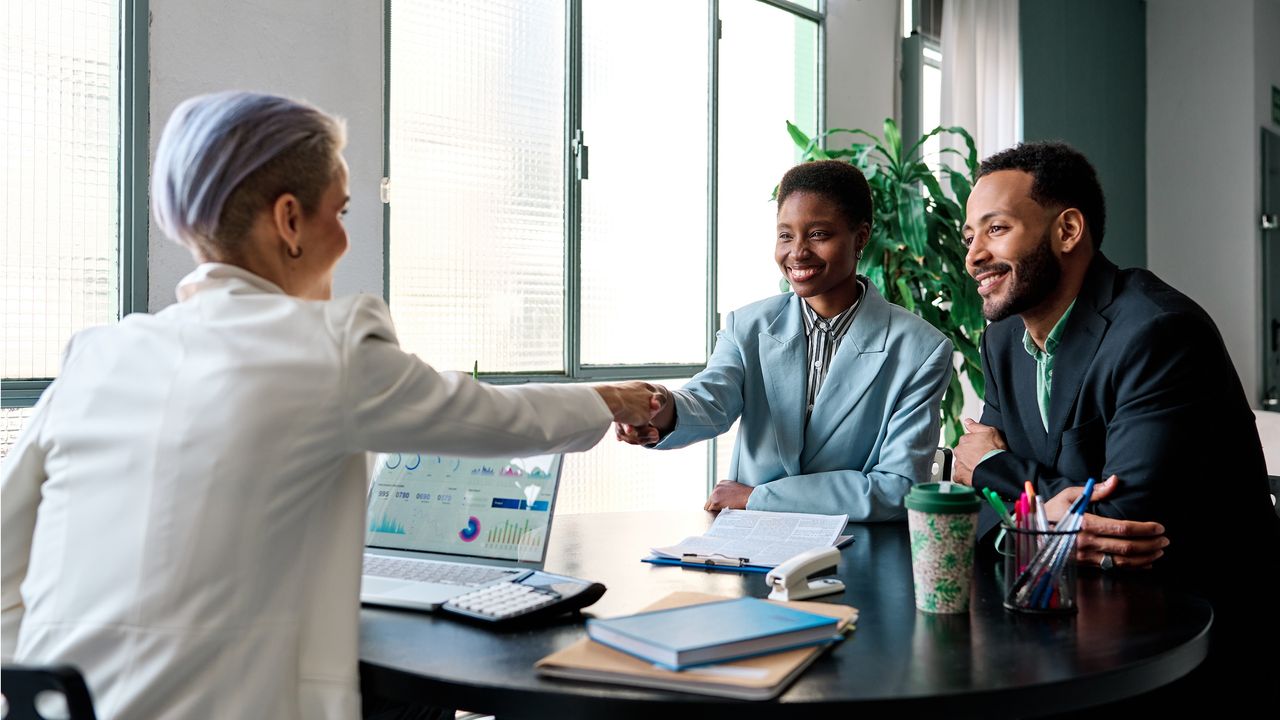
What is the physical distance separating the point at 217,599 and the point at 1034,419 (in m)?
1.49

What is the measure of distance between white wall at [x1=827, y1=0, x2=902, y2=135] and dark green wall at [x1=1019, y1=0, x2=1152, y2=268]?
0.72 m

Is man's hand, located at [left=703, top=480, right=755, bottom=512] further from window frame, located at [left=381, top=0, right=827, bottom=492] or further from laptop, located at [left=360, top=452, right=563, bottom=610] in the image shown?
window frame, located at [left=381, top=0, right=827, bottom=492]

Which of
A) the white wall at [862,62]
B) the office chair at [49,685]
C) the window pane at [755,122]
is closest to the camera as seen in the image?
the office chair at [49,685]

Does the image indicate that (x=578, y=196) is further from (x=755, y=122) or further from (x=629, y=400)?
(x=629, y=400)

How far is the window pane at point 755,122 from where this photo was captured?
459cm

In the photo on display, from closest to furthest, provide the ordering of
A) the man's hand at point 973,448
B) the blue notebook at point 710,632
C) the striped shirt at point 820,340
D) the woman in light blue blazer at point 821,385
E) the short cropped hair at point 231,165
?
the blue notebook at point 710,632
the short cropped hair at point 231,165
the man's hand at point 973,448
the woman in light blue blazer at point 821,385
the striped shirt at point 820,340

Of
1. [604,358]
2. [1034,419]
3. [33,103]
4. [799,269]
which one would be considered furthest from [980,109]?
[33,103]

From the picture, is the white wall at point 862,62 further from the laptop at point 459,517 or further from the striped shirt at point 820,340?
the laptop at point 459,517

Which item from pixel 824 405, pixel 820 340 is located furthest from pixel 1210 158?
pixel 824 405

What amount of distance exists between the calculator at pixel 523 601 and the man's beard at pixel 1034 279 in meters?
1.07

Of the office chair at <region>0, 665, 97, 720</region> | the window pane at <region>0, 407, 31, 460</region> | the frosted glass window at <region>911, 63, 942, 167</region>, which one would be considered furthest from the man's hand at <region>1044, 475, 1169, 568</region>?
the frosted glass window at <region>911, 63, 942, 167</region>

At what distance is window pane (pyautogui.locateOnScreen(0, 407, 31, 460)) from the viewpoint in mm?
2547

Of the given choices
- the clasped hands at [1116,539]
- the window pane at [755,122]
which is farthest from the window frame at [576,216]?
the clasped hands at [1116,539]

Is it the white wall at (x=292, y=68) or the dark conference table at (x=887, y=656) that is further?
the white wall at (x=292, y=68)
